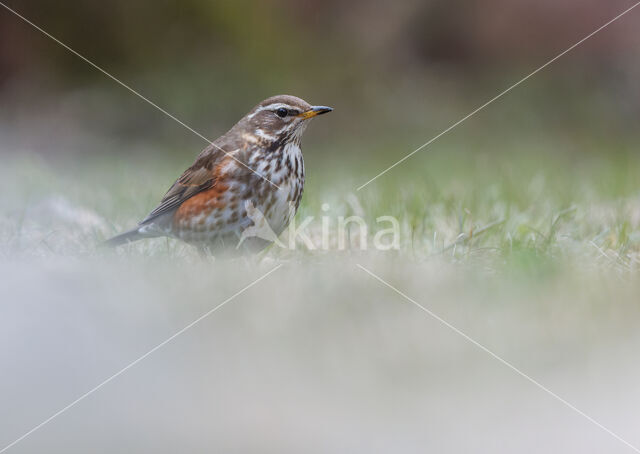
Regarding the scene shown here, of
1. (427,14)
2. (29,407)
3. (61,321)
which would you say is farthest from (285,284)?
(427,14)

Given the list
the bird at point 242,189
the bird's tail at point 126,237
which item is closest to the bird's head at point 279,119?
the bird at point 242,189

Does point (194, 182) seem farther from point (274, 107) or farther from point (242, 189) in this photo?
point (274, 107)

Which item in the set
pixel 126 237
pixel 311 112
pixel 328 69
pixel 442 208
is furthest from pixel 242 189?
pixel 328 69

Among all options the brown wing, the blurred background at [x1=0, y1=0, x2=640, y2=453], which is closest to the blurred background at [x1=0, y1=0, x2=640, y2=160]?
the blurred background at [x1=0, y1=0, x2=640, y2=453]

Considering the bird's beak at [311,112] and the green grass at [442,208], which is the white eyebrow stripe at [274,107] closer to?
the bird's beak at [311,112]

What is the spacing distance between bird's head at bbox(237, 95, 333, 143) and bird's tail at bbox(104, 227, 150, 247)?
0.77 m

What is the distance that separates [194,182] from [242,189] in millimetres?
356

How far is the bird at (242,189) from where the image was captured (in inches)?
163

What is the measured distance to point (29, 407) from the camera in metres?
2.35

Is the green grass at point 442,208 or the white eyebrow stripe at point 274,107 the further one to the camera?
the white eyebrow stripe at point 274,107

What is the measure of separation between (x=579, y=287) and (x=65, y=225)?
2.98 meters

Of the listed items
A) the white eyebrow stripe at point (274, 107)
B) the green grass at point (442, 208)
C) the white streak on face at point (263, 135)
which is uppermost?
the white eyebrow stripe at point (274, 107)

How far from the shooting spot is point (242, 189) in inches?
162

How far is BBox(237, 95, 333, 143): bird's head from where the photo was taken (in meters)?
4.35
